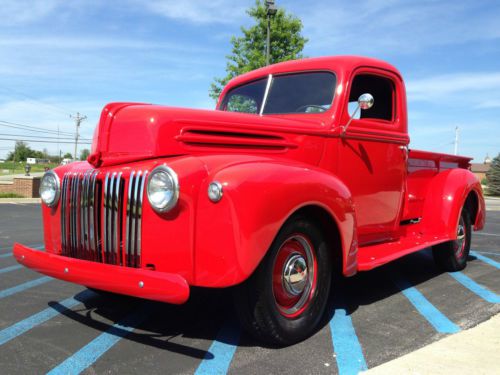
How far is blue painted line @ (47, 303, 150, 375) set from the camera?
2.36 m

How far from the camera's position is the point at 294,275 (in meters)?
2.78

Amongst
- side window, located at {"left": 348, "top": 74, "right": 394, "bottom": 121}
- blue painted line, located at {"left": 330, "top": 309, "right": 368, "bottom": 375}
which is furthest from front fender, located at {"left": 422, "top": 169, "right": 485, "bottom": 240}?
blue painted line, located at {"left": 330, "top": 309, "right": 368, "bottom": 375}

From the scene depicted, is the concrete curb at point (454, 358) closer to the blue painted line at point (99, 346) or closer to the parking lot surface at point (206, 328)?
the parking lot surface at point (206, 328)

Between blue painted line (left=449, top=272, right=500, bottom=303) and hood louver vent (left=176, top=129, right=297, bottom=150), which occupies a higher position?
hood louver vent (left=176, top=129, right=297, bottom=150)

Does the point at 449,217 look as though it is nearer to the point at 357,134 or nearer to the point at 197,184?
the point at 357,134

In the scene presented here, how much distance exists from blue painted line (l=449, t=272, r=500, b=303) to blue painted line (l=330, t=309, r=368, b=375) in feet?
4.55

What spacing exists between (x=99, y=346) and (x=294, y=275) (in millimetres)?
1266

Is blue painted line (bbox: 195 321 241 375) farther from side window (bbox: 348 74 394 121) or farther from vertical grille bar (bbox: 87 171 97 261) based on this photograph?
side window (bbox: 348 74 394 121)

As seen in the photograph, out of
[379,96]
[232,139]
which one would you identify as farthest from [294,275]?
[379,96]

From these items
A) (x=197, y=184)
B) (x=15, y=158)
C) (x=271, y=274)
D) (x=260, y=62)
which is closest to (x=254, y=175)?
(x=197, y=184)

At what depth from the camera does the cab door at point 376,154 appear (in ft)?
12.0

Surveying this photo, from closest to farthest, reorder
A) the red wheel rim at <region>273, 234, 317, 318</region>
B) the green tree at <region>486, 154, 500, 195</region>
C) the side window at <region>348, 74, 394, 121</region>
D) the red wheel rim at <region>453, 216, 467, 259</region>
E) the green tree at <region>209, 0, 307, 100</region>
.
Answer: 1. the red wheel rim at <region>273, 234, 317, 318</region>
2. the side window at <region>348, 74, 394, 121</region>
3. the red wheel rim at <region>453, 216, 467, 259</region>
4. the green tree at <region>209, 0, 307, 100</region>
5. the green tree at <region>486, 154, 500, 195</region>

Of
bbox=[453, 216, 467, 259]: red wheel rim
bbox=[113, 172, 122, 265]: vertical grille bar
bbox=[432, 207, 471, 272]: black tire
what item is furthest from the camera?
bbox=[453, 216, 467, 259]: red wheel rim

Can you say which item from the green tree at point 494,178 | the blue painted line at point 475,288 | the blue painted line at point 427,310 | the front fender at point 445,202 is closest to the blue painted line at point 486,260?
the blue painted line at point 475,288
